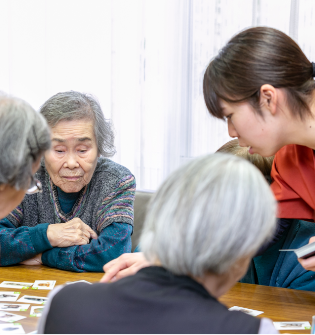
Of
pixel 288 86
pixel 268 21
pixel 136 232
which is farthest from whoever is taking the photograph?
pixel 268 21

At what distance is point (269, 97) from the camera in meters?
1.62

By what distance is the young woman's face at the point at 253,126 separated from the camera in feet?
5.45

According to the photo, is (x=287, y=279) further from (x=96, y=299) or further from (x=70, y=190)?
(x=96, y=299)

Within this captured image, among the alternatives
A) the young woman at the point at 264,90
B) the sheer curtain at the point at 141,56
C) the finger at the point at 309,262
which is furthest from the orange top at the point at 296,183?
the sheer curtain at the point at 141,56

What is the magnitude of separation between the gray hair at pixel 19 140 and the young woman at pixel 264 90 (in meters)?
0.78

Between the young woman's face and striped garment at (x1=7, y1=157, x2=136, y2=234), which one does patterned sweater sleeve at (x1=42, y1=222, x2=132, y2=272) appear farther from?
the young woman's face

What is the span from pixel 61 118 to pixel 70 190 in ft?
1.14

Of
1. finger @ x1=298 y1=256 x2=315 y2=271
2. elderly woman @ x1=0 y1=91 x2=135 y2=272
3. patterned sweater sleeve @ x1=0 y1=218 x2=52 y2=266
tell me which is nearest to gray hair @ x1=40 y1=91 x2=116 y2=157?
elderly woman @ x1=0 y1=91 x2=135 y2=272

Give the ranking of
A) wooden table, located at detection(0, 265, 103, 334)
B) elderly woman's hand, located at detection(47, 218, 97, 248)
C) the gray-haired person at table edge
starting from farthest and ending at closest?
elderly woman's hand, located at detection(47, 218, 97, 248), wooden table, located at detection(0, 265, 103, 334), the gray-haired person at table edge

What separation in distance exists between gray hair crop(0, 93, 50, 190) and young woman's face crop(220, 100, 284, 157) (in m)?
0.79

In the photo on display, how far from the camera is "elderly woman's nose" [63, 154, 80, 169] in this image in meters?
2.13

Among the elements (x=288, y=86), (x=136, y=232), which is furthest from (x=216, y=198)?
(x=136, y=232)

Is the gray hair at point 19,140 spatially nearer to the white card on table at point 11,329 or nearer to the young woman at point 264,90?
the white card on table at point 11,329

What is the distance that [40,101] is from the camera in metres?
4.42
